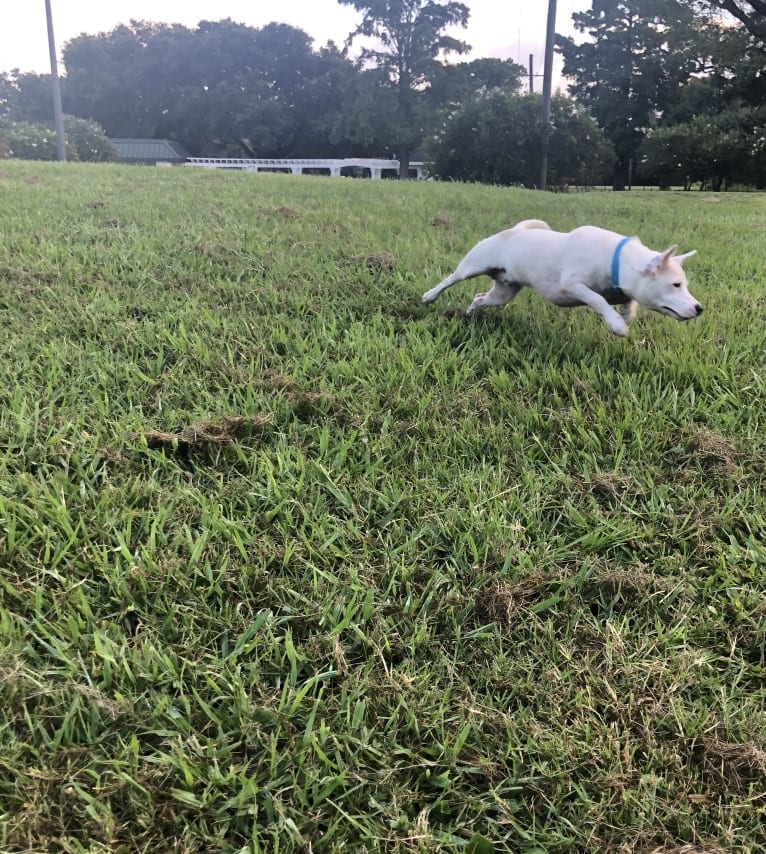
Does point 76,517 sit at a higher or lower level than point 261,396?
lower

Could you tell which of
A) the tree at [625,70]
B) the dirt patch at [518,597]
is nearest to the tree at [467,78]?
the tree at [625,70]

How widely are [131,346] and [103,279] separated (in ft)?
3.62

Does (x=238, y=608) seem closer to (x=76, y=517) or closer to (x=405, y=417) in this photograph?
(x=76, y=517)

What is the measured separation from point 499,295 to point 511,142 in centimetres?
1574

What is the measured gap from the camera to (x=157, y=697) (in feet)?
4.22

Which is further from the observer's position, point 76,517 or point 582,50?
point 582,50

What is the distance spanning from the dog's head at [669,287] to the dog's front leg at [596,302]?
0.16 m

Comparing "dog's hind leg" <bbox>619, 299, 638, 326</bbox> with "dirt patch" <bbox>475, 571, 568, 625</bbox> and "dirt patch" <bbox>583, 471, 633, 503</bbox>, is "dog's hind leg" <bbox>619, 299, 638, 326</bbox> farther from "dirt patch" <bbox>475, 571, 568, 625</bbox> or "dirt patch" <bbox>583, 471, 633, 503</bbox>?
"dirt patch" <bbox>475, 571, 568, 625</bbox>

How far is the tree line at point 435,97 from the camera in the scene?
17.7 meters

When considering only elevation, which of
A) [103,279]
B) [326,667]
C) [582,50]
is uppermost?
[582,50]

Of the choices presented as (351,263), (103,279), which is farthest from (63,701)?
(351,263)

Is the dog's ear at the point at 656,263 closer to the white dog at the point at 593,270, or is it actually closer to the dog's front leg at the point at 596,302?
the white dog at the point at 593,270

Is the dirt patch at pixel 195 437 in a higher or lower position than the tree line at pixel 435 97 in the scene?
lower

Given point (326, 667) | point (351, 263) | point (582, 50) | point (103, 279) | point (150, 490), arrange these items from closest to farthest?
point (326, 667) < point (150, 490) < point (103, 279) < point (351, 263) < point (582, 50)
